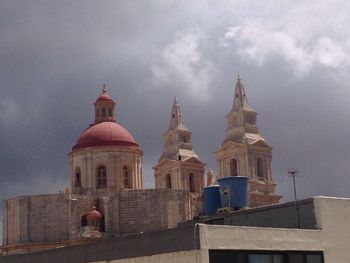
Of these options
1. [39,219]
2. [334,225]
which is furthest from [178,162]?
[334,225]

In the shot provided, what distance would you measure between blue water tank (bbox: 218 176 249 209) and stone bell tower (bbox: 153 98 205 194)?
47.7 metres

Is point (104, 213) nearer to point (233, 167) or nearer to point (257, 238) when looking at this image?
point (233, 167)

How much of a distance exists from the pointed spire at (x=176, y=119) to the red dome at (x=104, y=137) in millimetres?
17875

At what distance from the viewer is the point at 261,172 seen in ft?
241

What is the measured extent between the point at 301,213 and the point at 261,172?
52.6m

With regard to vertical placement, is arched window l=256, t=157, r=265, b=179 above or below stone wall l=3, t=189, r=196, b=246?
above

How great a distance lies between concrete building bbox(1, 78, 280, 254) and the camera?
182ft

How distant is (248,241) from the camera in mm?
18969

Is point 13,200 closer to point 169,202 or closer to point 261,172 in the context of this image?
point 169,202

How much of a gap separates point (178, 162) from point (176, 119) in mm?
7281

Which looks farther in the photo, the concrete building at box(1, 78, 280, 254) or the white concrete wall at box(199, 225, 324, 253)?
the concrete building at box(1, 78, 280, 254)

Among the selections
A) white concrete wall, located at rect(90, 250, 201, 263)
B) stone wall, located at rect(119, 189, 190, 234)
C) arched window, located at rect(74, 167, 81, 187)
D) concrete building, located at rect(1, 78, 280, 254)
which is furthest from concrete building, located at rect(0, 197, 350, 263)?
arched window, located at rect(74, 167, 81, 187)

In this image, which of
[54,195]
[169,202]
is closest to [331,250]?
[169,202]

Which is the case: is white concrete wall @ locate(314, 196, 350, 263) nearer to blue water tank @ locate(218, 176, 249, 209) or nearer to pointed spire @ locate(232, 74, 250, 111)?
blue water tank @ locate(218, 176, 249, 209)
